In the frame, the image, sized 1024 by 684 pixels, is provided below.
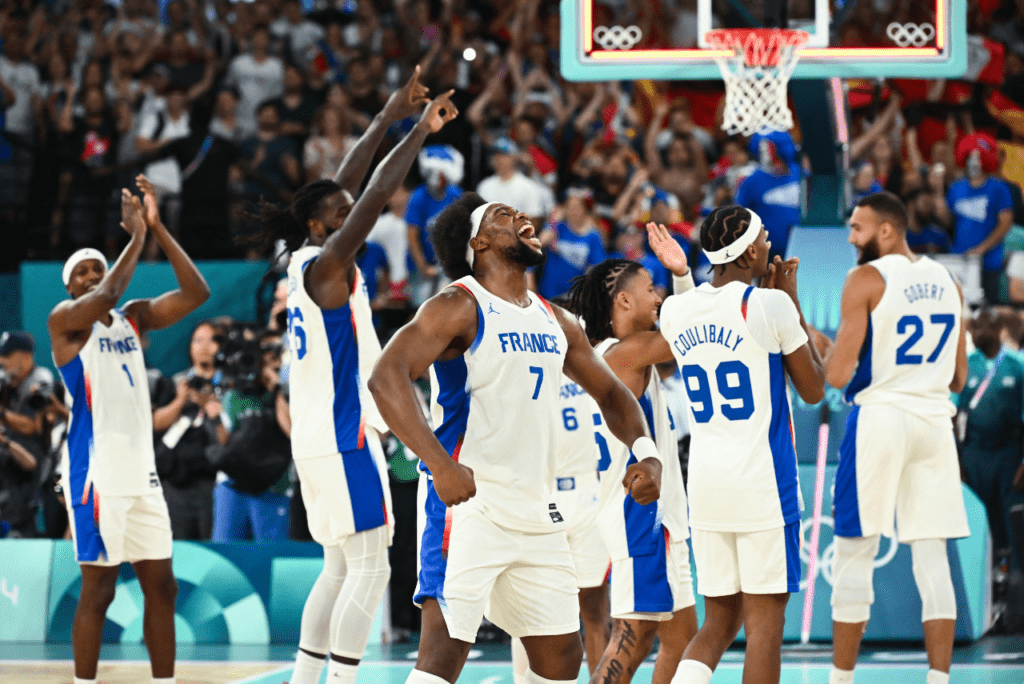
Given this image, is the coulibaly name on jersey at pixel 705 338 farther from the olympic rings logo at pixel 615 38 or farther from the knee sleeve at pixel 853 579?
the olympic rings logo at pixel 615 38

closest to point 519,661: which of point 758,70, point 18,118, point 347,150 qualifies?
point 758,70

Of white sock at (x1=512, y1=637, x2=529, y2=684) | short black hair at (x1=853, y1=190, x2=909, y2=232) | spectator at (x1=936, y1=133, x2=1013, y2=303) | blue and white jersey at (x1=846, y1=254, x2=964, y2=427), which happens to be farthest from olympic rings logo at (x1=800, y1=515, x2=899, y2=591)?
spectator at (x1=936, y1=133, x2=1013, y2=303)

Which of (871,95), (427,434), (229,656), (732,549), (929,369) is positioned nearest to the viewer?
(427,434)

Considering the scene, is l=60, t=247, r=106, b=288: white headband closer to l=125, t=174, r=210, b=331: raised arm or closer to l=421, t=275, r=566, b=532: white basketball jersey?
l=125, t=174, r=210, b=331: raised arm

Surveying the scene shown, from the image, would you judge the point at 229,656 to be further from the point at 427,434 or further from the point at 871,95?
the point at 871,95

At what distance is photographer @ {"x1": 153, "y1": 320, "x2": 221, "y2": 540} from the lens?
358 inches

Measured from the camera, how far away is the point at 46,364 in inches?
476

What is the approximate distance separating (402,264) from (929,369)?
6573mm

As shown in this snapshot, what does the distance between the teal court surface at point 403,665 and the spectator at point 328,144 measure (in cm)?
583

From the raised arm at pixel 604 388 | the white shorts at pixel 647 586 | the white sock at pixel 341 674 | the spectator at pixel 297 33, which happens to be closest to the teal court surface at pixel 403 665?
the white sock at pixel 341 674

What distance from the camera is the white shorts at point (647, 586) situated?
507 centimetres

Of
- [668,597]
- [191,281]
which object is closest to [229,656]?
[191,281]

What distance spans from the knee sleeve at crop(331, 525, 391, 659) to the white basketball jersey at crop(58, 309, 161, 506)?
4.36 feet

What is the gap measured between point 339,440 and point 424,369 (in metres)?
1.89
